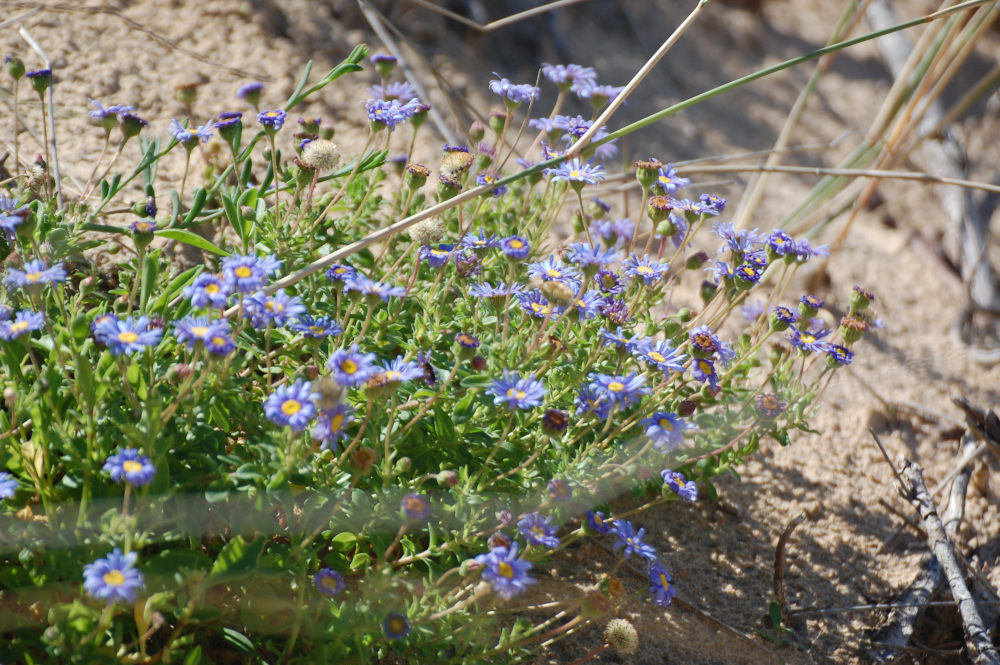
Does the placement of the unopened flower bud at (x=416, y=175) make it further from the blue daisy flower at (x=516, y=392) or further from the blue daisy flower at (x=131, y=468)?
the blue daisy flower at (x=131, y=468)

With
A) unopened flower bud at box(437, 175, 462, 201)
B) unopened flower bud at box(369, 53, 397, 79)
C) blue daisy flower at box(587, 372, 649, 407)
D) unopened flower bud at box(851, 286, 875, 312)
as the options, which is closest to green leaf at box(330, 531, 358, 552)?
blue daisy flower at box(587, 372, 649, 407)

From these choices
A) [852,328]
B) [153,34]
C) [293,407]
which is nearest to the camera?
[293,407]

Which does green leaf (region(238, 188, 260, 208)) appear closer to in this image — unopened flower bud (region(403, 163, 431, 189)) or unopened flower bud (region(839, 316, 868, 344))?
unopened flower bud (region(403, 163, 431, 189))

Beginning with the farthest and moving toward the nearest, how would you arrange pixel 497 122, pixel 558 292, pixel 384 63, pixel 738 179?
pixel 738 179, pixel 497 122, pixel 384 63, pixel 558 292

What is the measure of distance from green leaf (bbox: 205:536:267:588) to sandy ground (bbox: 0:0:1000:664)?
0.78 m

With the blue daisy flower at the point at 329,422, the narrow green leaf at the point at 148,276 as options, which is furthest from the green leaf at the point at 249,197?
the blue daisy flower at the point at 329,422

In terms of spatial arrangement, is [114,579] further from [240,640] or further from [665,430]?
[665,430]

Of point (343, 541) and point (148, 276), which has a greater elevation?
point (148, 276)

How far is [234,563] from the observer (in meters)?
1.42

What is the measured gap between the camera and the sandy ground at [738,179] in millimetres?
2248

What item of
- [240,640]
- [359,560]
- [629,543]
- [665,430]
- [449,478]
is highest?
[665,430]

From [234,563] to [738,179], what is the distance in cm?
335

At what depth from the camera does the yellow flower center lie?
1255 mm

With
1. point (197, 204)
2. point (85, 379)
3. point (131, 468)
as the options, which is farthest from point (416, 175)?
point (131, 468)
